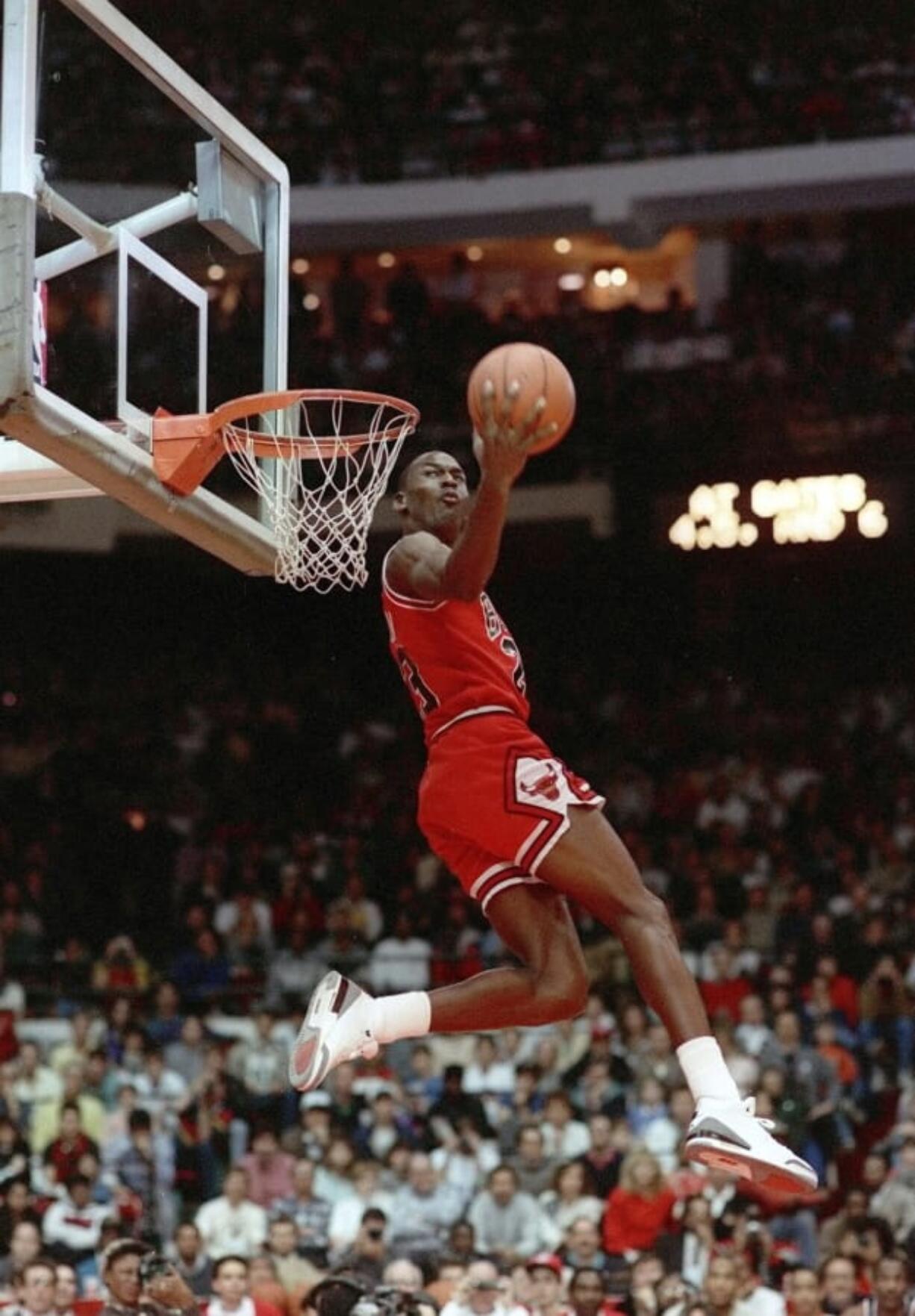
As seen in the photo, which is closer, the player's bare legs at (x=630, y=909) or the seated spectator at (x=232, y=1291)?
the player's bare legs at (x=630, y=909)

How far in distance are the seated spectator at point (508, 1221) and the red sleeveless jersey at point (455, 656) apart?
229 inches

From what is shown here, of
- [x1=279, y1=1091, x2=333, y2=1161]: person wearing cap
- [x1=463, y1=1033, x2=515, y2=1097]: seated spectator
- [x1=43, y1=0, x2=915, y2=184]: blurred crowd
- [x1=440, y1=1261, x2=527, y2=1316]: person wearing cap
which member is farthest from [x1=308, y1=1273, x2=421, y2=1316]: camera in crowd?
[x1=43, y1=0, x2=915, y2=184]: blurred crowd

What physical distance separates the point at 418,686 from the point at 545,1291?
4206 mm

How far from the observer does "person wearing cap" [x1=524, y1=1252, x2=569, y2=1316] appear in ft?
31.1

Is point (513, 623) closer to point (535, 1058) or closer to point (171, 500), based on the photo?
point (535, 1058)

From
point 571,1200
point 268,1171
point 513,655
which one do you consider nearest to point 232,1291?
point 571,1200

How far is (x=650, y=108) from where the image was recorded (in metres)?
19.9

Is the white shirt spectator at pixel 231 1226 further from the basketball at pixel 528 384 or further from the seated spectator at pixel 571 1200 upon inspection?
the basketball at pixel 528 384

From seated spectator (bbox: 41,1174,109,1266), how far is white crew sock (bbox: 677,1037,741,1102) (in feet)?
21.2

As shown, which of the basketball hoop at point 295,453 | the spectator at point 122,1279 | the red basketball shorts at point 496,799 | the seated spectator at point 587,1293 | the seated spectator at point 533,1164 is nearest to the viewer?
the red basketball shorts at point 496,799

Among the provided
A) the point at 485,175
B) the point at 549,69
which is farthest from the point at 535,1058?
the point at 549,69

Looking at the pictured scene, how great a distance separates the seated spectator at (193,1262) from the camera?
440 inches

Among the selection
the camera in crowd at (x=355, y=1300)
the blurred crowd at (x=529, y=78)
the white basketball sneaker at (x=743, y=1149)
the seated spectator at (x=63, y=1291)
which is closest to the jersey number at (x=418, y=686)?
the white basketball sneaker at (x=743, y=1149)

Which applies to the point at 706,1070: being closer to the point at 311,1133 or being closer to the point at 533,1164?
the point at 533,1164
